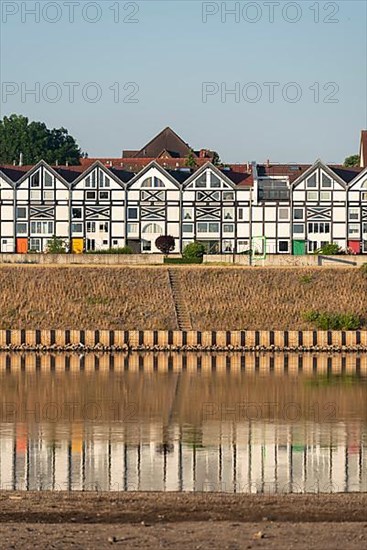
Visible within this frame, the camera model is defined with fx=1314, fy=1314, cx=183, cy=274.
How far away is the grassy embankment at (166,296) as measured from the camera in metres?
70.7

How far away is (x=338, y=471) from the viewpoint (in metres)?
29.2

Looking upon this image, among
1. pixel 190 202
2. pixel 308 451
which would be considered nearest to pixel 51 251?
pixel 190 202

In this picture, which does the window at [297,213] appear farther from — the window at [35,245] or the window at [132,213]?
the window at [35,245]

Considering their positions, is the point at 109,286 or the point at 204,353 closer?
the point at 204,353

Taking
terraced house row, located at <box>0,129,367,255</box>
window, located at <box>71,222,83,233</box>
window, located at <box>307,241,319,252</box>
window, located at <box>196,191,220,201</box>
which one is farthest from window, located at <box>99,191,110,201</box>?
window, located at <box>307,241,319,252</box>

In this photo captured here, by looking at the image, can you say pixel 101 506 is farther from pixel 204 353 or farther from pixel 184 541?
pixel 204 353

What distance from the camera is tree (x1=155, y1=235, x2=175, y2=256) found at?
321 ft

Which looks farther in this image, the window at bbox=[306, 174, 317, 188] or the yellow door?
the yellow door

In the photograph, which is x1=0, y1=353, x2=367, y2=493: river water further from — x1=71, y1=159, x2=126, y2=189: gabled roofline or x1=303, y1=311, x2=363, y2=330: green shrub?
x1=71, y1=159, x2=126, y2=189: gabled roofline

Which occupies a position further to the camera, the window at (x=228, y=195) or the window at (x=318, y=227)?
the window at (x=228, y=195)

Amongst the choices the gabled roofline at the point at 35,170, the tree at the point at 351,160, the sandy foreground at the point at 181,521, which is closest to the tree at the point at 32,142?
the tree at the point at 351,160

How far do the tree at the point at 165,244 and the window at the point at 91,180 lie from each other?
730 centimetres

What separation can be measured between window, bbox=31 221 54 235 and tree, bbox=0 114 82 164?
55954mm

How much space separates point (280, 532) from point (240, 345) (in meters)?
44.4
